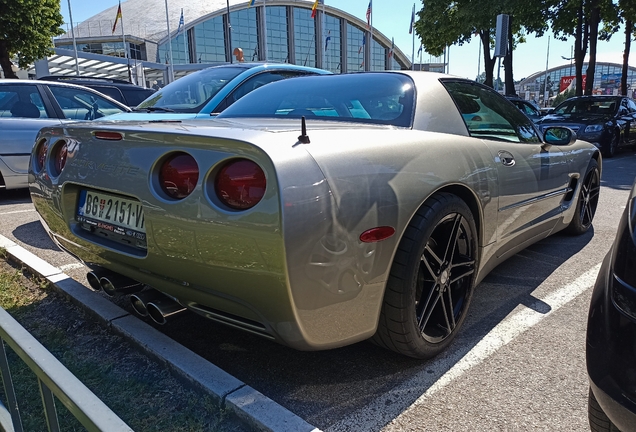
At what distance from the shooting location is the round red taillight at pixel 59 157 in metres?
2.42

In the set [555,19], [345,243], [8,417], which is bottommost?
[8,417]

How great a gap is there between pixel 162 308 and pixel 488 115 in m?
2.20

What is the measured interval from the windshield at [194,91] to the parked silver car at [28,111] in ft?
3.54

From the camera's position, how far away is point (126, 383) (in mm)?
2111

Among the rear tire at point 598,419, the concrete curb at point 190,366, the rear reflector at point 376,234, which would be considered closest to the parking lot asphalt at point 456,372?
the concrete curb at point 190,366

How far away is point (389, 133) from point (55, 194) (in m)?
1.60

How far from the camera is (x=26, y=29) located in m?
18.5

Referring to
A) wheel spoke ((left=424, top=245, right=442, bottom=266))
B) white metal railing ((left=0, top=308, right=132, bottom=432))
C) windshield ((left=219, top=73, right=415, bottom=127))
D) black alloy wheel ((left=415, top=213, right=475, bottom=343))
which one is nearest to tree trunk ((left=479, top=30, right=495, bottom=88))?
windshield ((left=219, top=73, right=415, bottom=127))

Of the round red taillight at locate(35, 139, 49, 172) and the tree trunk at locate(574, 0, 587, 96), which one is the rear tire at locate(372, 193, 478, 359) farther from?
the tree trunk at locate(574, 0, 587, 96)

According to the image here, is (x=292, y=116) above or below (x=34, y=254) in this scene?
above

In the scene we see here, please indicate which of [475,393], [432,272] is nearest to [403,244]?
[432,272]

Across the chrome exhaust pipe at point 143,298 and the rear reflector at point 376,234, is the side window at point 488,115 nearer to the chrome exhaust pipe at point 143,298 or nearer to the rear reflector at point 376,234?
the rear reflector at point 376,234

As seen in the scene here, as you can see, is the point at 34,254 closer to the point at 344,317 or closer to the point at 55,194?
the point at 55,194

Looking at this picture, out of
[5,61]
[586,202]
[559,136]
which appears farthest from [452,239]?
[5,61]
